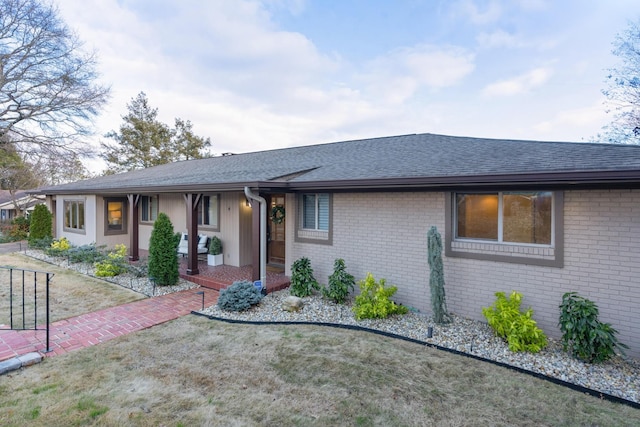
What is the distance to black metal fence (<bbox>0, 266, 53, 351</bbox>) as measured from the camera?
196 inches

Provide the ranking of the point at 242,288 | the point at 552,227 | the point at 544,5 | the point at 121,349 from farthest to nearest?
the point at 544,5 < the point at 242,288 < the point at 552,227 < the point at 121,349

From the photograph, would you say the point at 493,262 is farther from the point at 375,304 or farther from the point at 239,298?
the point at 239,298

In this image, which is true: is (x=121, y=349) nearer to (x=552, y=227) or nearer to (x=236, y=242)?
(x=236, y=242)

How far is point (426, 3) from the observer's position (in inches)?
465

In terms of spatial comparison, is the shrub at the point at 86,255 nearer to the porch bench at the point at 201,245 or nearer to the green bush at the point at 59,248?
the green bush at the point at 59,248

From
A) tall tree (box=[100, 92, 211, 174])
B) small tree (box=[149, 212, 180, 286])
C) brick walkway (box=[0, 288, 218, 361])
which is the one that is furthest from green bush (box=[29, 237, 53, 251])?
tall tree (box=[100, 92, 211, 174])

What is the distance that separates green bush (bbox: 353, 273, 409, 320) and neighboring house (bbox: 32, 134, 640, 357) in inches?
20.5

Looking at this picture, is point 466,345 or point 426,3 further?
point 426,3

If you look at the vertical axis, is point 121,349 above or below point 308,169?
below

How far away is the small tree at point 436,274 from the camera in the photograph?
527 centimetres

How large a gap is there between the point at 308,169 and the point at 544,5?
9804 mm

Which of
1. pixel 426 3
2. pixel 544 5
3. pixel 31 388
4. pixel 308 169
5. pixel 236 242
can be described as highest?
pixel 426 3

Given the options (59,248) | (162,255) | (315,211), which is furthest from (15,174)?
(315,211)

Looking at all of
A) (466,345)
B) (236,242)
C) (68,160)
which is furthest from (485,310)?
(68,160)
